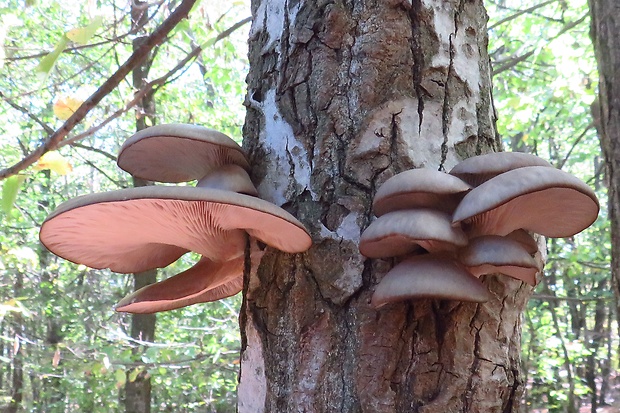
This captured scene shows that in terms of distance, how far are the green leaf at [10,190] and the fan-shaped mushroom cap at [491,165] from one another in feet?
6.00

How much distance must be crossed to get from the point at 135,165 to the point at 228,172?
0.44m

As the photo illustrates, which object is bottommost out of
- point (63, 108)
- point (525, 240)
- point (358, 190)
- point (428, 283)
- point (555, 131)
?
point (428, 283)

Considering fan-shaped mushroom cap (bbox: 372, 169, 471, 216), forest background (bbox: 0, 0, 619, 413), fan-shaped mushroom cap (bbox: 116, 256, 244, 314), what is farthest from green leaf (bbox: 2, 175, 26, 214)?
forest background (bbox: 0, 0, 619, 413)

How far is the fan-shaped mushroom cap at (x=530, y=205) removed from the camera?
930 mm

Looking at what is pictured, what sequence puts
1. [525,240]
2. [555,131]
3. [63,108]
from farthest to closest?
1. [555,131]
2. [63,108]
3. [525,240]

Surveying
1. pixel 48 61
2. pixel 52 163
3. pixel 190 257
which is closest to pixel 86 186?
pixel 190 257

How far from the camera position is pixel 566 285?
973 centimetres

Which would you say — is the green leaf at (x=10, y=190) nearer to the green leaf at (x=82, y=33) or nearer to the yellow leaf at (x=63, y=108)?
the yellow leaf at (x=63, y=108)

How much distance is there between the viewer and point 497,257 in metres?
0.96

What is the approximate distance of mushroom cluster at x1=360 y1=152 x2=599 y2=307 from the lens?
94 centimetres

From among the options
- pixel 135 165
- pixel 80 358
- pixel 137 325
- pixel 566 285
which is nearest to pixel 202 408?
pixel 137 325

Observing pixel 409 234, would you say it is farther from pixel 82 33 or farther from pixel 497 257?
pixel 82 33

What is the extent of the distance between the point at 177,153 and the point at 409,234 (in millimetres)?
785

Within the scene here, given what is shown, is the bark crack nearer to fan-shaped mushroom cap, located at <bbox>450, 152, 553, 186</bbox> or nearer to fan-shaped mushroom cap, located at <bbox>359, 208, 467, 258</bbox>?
fan-shaped mushroom cap, located at <bbox>450, 152, 553, 186</bbox>
